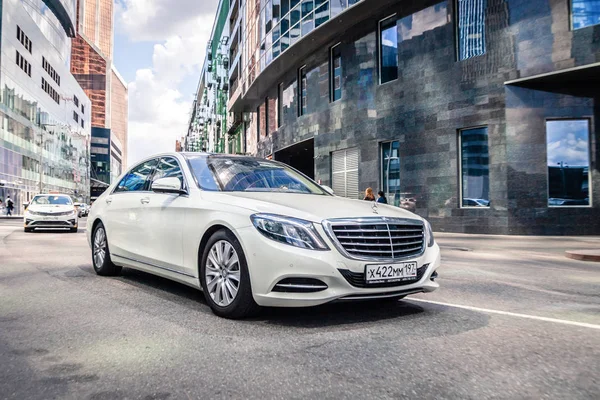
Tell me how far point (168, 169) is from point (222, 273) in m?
1.86

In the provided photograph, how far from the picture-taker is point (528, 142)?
1552 cm

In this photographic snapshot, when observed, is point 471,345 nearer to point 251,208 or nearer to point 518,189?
point 251,208

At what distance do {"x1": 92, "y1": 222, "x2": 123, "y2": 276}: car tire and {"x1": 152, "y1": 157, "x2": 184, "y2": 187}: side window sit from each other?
1369 millimetres

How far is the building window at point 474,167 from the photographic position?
16.3 m

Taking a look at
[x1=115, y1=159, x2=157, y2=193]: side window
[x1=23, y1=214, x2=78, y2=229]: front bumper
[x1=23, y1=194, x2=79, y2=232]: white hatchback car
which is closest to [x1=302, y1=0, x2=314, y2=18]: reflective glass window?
[x1=23, y1=194, x2=79, y2=232]: white hatchback car

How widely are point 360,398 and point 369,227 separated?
1721mm

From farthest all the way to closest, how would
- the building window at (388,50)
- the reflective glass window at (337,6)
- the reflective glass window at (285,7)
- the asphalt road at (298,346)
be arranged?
the reflective glass window at (285,7), the reflective glass window at (337,6), the building window at (388,50), the asphalt road at (298,346)

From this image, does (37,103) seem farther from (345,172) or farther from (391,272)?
(391,272)

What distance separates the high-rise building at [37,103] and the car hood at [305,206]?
160 ft

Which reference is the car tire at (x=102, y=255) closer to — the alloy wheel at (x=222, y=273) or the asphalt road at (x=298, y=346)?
the asphalt road at (x=298, y=346)

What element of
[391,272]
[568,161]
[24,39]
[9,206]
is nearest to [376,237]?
[391,272]

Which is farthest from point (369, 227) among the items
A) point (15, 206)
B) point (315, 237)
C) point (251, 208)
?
point (15, 206)

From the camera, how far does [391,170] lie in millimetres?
19484

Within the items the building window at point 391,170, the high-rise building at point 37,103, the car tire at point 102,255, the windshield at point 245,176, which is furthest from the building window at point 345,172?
the high-rise building at point 37,103
